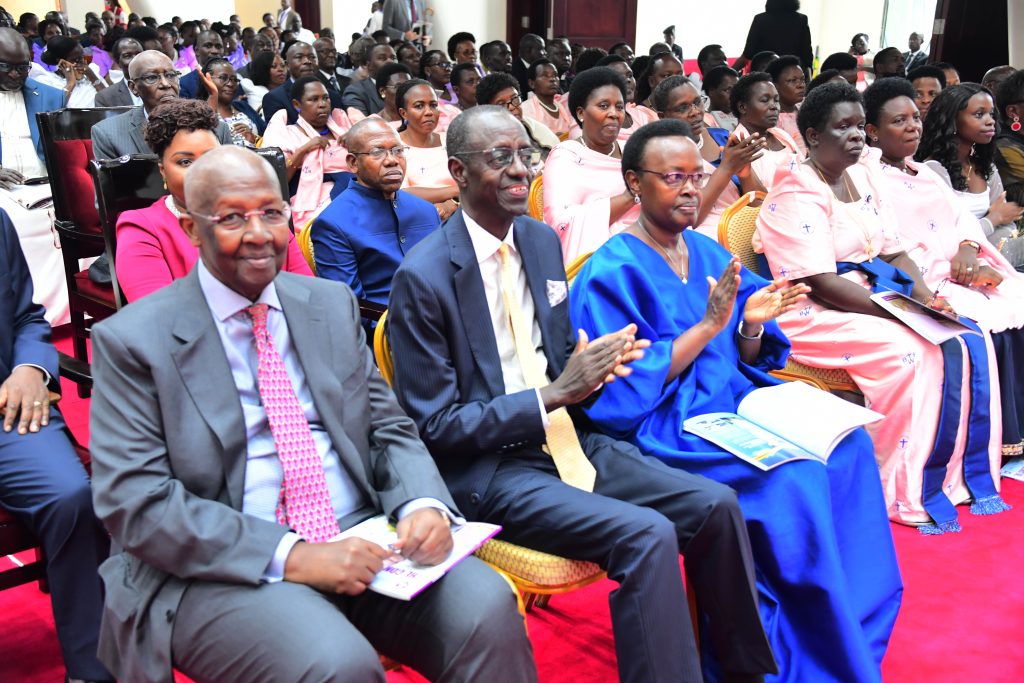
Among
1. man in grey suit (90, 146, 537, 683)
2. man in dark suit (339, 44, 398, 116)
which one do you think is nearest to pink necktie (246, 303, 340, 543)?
man in grey suit (90, 146, 537, 683)

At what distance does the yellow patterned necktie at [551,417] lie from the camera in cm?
223

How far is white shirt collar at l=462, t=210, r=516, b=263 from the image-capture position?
2279 mm

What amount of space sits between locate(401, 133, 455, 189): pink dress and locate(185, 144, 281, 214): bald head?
328cm

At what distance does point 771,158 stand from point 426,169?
5.94 ft

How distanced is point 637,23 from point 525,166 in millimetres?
13011

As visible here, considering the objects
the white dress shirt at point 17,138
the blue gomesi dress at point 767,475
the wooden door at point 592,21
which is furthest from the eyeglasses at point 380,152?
the wooden door at point 592,21

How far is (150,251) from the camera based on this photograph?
8.91 ft

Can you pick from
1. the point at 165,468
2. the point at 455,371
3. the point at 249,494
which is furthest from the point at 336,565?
the point at 455,371

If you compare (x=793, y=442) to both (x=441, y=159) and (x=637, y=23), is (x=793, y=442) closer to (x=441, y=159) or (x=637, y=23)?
(x=441, y=159)

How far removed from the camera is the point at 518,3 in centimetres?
1461

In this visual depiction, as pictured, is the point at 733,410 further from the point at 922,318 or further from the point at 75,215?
the point at 75,215

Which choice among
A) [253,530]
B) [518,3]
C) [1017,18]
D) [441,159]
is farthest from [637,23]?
[253,530]

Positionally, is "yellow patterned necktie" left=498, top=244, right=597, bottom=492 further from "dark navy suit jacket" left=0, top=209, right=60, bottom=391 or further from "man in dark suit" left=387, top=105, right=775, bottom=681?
"dark navy suit jacket" left=0, top=209, right=60, bottom=391

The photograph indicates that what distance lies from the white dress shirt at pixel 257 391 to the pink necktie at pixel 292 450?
0.06 feet
